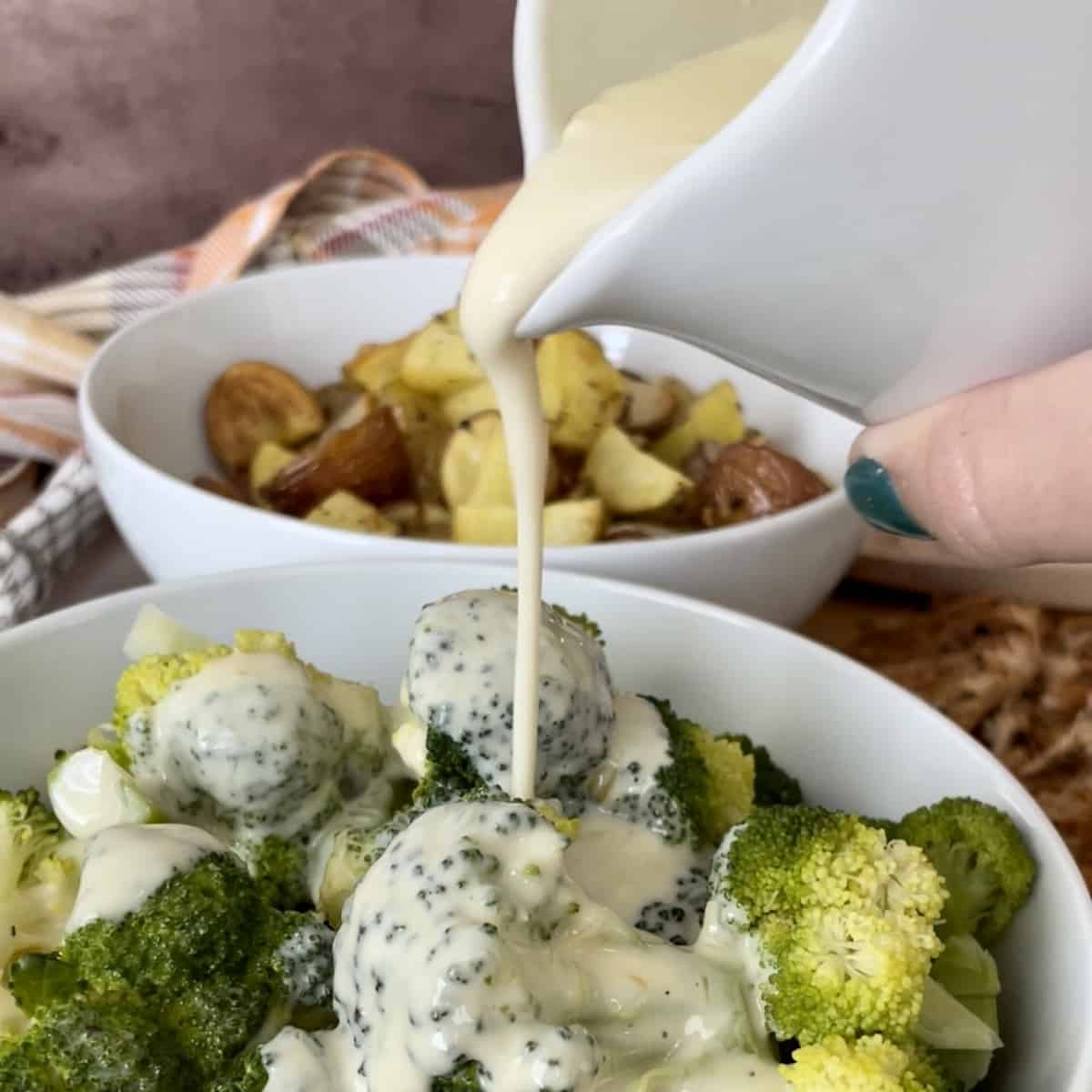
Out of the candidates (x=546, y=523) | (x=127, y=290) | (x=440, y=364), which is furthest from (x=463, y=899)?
(x=127, y=290)

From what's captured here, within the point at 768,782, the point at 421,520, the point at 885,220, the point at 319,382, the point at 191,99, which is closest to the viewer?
the point at 885,220

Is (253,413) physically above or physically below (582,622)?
below

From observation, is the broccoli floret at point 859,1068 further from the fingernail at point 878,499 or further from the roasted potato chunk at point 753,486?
the roasted potato chunk at point 753,486

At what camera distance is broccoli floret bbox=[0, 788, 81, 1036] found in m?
0.67

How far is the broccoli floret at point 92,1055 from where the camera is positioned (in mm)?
555

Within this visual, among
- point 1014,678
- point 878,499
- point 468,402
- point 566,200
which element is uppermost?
point 566,200

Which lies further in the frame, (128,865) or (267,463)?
(267,463)

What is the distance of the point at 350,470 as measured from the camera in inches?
41.7

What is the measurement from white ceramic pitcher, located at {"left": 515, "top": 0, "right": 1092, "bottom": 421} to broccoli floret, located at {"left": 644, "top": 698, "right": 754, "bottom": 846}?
23cm

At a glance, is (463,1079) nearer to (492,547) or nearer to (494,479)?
(492,547)

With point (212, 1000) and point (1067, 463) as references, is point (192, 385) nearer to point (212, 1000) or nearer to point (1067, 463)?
point (212, 1000)

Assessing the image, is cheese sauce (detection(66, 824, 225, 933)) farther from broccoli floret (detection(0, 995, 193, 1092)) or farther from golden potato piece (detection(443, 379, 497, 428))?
golden potato piece (detection(443, 379, 497, 428))

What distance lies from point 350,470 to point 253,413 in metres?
0.19

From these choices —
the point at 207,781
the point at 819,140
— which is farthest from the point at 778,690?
the point at 819,140
